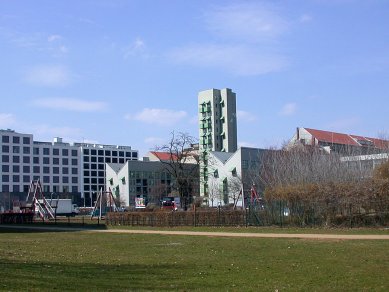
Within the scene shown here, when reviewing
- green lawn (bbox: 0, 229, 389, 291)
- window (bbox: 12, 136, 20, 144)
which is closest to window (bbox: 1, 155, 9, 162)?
window (bbox: 12, 136, 20, 144)

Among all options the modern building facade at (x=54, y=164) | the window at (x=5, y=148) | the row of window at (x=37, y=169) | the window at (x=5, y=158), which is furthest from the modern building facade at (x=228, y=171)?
the window at (x=5, y=148)

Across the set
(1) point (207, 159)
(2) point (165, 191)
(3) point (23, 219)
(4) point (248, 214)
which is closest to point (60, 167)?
(2) point (165, 191)

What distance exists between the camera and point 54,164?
174125mm

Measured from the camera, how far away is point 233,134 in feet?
498

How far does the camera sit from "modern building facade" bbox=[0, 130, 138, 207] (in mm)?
161625

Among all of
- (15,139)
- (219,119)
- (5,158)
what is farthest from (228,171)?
(15,139)

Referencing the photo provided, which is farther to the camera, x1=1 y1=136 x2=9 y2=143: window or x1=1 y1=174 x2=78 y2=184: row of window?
x1=1 y1=136 x2=9 y2=143: window

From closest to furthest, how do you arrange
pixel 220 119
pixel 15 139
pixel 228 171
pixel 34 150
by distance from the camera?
pixel 228 171, pixel 220 119, pixel 15 139, pixel 34 150

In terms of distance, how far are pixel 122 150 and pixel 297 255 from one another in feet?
593

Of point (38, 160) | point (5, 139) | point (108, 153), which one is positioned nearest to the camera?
point (5, 139)

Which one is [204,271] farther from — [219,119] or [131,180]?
[219,119]

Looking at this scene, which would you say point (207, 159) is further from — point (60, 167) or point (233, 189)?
point (60, 167)

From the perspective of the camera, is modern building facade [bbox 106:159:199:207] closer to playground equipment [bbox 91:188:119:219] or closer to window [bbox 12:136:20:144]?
window [bbox 12:136:20:144]

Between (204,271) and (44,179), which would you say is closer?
(204,271)
